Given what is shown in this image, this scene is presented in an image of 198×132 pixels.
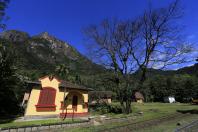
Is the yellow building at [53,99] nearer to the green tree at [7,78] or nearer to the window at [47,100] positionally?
the window at [47,100]

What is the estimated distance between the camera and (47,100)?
2059 centimetres

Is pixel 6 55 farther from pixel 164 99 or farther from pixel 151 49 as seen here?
pixel 164 99

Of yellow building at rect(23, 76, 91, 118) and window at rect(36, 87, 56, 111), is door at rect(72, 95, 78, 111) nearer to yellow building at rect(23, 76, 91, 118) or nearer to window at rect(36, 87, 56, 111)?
yellow building at rect(23, 76, 91, 118)

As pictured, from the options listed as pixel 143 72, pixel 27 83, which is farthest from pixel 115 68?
pixel 27 83

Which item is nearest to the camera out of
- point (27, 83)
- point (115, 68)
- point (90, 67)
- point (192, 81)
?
point (27, 83)

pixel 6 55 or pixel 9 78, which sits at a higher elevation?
pixel 6 55

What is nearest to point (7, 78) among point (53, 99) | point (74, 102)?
point (53, 99)

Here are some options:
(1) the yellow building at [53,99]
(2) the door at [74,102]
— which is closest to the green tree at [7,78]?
(1) the yellow building at [53,99]

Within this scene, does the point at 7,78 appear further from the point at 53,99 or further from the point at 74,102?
the point at 74,102

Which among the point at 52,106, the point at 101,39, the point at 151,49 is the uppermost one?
the point at 101,39

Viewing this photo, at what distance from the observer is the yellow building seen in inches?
772

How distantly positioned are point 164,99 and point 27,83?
225 ft

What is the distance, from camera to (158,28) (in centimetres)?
2252

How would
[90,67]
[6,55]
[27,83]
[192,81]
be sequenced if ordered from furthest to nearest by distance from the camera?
1. [192,81]
2. [90,67]
3. [27,83]
4. [6,55]
